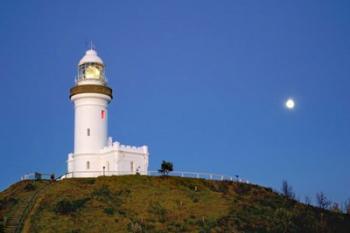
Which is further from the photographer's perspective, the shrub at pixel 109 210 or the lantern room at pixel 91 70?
the lantern room at pixel 91 70

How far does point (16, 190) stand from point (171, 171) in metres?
15.6

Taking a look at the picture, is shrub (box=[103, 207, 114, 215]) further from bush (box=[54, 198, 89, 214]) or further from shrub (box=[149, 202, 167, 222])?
shrub (box=[149, 202, 167, 222])

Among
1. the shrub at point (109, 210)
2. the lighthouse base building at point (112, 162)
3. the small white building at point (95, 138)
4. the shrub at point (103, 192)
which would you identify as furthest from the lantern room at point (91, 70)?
the shrub at point (109, 210)

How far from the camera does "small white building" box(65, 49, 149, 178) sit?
6253cm

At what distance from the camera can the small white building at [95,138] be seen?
62531 mm

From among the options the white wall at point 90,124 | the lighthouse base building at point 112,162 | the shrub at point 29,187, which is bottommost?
the shrub at point 29,187

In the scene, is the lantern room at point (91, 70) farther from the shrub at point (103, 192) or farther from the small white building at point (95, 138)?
the shrub at point (103, 192)

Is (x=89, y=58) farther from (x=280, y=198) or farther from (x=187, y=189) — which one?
(x=280, y=198)

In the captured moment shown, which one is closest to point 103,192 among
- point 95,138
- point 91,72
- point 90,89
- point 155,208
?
point 155,208

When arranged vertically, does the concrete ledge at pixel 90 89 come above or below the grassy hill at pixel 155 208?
above

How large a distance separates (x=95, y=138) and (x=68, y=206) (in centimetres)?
1658

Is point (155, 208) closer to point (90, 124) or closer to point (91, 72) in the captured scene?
point (90, 124)

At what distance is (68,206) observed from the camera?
48.6m

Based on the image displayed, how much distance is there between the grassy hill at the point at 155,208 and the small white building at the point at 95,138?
17.0ft
